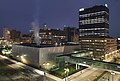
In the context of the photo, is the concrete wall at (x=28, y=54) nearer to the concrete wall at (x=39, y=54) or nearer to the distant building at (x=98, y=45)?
the concrete wall at (x=39, y=54)

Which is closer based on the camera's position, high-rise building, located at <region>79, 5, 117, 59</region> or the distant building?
the distant building

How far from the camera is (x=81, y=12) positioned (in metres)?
155

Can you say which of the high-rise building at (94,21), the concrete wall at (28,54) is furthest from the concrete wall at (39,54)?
the high-rise building at (94,21)

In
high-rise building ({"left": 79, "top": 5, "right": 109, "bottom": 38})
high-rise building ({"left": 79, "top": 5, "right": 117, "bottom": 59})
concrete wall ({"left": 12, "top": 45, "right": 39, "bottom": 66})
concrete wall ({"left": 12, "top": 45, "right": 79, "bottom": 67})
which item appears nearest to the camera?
concrete wall ({"left": 12, "top": 45, "right": 79, "bottom": 67})

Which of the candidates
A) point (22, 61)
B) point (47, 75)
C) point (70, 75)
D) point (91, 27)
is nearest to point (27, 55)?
point (22, 61)

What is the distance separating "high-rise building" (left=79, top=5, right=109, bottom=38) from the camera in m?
142

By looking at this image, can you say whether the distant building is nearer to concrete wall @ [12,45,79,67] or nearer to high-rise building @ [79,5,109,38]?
high-rise building @ [79,5,109,38]

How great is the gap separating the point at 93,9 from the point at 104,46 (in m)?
45.5

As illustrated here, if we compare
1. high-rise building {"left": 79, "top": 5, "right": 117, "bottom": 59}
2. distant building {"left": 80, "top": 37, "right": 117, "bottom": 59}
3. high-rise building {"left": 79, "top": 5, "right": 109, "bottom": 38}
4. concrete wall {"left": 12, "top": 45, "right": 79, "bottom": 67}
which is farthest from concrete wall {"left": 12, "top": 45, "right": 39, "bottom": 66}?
high-rise building {"left": 79, "top": 5, "right": 109, "bottom": 38}

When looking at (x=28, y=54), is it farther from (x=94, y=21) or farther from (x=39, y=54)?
(x=94, y=21)

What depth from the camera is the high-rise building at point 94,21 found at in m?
142

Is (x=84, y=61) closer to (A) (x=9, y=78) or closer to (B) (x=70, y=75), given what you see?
(B) (x=70, y=75)

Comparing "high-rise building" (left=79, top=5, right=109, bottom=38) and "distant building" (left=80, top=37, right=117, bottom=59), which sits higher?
"high-rise building" (left=79, top=5, right=109, bottom=38)

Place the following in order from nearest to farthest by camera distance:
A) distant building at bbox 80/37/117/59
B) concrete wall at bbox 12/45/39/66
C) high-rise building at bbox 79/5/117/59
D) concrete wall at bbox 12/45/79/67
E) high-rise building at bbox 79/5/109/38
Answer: concrete wall at bbox 12/45/79/67
concrete wall at bbox 12/45/39/66
distant building at bbox 80/37/117/59
high-rise building at bbox 79/5/117/59
high-rise building at bbox 79/5/109/38
